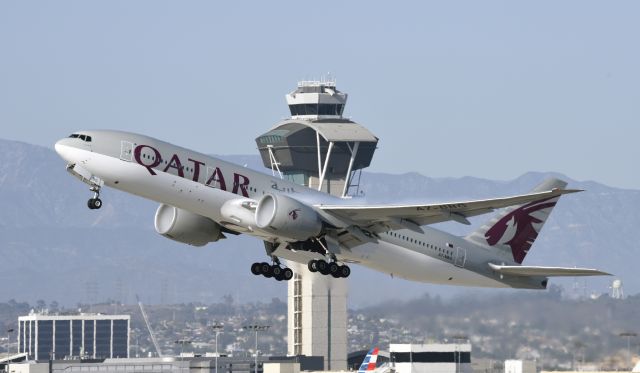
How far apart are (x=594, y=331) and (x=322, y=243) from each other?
20248 mm

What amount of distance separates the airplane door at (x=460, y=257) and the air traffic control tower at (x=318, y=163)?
71.5 m

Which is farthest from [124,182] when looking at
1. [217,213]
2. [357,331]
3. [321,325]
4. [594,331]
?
[357,331]

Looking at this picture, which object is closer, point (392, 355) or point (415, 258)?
point (415, 258)

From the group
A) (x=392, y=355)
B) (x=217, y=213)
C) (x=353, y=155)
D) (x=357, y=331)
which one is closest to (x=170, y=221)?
(x=217, y=213)

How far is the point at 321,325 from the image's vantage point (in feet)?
480

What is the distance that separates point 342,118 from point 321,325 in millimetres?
24780

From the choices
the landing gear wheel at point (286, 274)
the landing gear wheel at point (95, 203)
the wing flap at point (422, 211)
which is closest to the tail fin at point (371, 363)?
the landing gear wheel at point (286, 274)

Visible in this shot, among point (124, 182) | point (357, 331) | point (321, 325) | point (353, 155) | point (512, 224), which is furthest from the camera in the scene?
point (357, 331)

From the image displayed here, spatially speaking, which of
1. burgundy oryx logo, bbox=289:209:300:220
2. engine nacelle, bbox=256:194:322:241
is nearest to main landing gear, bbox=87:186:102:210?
engine nacelle, bbox=256:194:322:241

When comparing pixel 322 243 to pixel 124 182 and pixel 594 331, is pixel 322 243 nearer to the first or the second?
pixel 124 182

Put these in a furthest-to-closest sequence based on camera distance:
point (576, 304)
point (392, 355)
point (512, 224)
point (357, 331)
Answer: point (357, 331), point (392, 355), point (576, 304), point (512, 224)

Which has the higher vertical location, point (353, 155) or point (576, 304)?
point (353, 155)

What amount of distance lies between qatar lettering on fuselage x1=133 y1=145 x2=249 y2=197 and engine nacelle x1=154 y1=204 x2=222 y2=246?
5361 millimetres

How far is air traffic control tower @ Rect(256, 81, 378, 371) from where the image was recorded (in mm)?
146000
